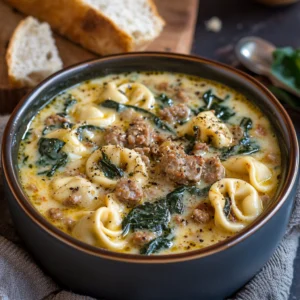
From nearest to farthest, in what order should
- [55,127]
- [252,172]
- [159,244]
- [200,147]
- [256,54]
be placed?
[159,244] → [252,172] → [200,147] → [55,127] → [256,54]

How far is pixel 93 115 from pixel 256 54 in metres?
1.89

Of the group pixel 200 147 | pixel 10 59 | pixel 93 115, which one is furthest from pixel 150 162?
pixel 10 59

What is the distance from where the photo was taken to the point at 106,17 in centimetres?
481

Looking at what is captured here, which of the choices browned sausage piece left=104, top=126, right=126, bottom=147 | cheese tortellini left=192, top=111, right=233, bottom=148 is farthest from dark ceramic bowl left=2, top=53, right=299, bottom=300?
browned sausage piece left=104, top=126, right=126, bottom=147

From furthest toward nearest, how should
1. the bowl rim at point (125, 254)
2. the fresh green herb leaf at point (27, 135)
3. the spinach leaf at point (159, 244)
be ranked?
the fresh green herb leaf at point (27, 135)
the spinach leaf at point (159, 244)
the bowl rim at point (125, 254)

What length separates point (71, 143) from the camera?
3.62 metres

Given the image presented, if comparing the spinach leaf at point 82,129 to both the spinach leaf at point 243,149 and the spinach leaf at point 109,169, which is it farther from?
the spinach leaf at point 243,149

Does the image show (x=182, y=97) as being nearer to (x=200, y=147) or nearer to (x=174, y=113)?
(x=174, y=113)

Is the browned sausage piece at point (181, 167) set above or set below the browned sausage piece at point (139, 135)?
above

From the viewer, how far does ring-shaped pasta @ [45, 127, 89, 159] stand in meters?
3.62

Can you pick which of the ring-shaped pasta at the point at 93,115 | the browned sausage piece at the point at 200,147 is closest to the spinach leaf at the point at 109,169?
the ring-shaped pasta at the point at 93,115

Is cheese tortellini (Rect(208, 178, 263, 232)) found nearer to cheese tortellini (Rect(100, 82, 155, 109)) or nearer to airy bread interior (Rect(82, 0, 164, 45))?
cheese tortellini (Rect(100, 82, 155, 109))

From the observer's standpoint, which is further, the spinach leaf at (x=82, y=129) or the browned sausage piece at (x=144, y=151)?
the spinach leaf at (x=82, y=129)

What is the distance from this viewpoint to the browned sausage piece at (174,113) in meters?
3.85
